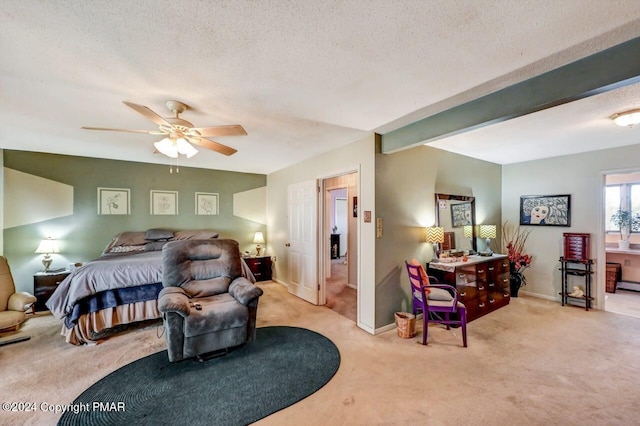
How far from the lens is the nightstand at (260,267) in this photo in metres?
5.52

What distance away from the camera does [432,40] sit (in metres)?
1.47

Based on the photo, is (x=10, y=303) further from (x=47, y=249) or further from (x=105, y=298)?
(x=47, y=249)

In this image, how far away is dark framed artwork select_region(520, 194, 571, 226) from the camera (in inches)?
171

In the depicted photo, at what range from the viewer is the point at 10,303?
2.95 m

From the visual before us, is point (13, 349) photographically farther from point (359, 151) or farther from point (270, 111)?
point (359, 151)

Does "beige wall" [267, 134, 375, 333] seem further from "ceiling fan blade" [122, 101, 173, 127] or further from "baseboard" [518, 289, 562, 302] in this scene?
"baseboard" [518, 289, 562, 302]

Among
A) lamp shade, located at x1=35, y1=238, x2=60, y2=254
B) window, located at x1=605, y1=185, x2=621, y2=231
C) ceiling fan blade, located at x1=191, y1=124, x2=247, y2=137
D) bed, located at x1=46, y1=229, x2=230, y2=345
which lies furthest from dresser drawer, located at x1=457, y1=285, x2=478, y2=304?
lamp shade, located at x1=35, y1=238, x2=60, y2=254

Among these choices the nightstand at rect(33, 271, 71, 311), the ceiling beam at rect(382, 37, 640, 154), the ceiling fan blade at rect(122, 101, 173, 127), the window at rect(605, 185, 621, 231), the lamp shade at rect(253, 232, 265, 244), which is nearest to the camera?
the ceiling beam at rect(382, 37, 640, 154)

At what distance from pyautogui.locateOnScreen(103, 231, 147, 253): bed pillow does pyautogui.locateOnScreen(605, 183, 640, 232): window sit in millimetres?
9202

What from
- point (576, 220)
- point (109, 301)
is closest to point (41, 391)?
point (109, 301)

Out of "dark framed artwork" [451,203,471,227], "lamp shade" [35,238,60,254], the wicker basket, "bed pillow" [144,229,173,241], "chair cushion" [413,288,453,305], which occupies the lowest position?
the wicker basket

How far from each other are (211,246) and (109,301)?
1.28 m

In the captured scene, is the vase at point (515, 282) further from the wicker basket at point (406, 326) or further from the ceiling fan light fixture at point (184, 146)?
the ceiling fan light fixture at point (184, 146)

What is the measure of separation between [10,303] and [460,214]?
6240 mm
